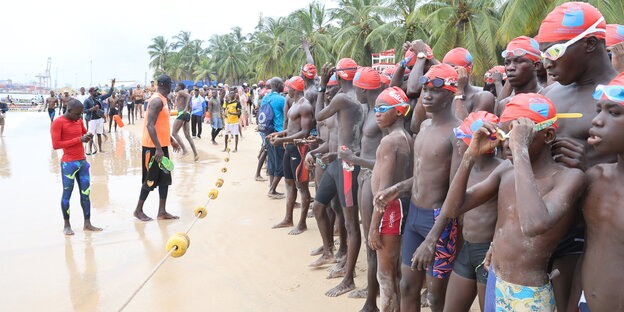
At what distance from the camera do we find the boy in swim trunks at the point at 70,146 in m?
6.62

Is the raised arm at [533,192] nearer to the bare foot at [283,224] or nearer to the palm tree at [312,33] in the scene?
the bare foot at [283,224]

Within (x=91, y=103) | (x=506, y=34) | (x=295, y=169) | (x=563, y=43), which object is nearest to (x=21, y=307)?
(x=295, y=169)

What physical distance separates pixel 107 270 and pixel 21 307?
1.03m

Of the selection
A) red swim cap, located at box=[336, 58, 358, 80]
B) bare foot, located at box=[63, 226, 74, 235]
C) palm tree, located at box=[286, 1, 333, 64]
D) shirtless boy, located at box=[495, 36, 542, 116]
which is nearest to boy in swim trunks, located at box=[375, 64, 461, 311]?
shirtless boy, located at box=[495, 36, 542, 116]

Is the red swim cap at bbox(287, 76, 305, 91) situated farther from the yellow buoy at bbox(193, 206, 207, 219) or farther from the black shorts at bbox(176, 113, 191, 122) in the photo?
the black shorts at bbox(176, 113, 191, 122)

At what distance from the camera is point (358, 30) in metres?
30.8

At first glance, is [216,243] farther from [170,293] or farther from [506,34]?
[506,34]

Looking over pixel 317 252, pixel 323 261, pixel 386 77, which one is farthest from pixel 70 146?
pixel 386 77

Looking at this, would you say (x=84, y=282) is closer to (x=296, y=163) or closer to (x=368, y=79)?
(x=296, y=163)

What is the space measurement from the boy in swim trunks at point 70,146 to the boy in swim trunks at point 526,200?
5.81m

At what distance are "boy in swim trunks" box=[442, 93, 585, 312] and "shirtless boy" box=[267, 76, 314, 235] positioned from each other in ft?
14.6

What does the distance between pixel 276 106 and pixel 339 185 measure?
196 inches

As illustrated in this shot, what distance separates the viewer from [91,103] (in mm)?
14055

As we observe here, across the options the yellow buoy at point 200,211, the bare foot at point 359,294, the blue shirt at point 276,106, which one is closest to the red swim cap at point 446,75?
the bare foot at point 359,294
